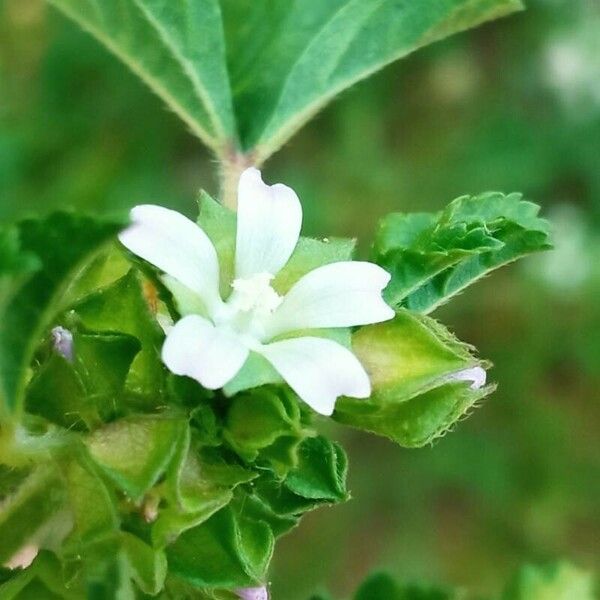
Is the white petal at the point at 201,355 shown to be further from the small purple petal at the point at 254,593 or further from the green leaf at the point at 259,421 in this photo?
the small purple petal at the point at 254,593

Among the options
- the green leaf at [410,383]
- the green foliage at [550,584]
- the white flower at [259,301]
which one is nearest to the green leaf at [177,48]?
the white flower at [259,301]

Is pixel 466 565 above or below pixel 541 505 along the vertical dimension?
below

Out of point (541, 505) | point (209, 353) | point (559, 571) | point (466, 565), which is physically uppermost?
point (209, 353)

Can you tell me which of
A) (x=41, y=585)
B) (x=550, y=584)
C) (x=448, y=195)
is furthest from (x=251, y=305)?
(x=448, y=195)

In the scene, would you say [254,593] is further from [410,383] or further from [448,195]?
[448,195]

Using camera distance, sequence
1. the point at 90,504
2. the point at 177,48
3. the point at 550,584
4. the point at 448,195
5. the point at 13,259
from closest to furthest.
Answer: the point at 13,259 → the point at 90,504 → the point at 177,48 → the point at 550,584 → the point at 448,195

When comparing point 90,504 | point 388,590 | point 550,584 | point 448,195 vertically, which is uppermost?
point 90,504

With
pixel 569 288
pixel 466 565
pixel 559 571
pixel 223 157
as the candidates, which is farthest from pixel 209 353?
pixel 466 565

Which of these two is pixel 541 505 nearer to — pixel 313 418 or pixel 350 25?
pixel 350 25
